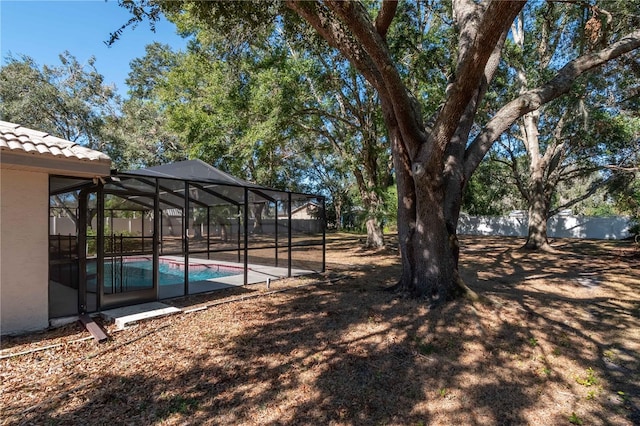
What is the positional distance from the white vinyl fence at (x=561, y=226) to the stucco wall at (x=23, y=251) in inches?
995

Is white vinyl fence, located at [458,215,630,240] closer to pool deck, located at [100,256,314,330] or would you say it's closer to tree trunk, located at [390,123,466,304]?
tree trunk, located at [390,123,466,304]

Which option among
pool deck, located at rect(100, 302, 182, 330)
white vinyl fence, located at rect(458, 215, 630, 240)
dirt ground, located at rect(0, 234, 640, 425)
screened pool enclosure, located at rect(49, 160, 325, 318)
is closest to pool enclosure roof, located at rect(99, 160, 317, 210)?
screened pool enclosure, located at rect(49, 160, 325, 318)

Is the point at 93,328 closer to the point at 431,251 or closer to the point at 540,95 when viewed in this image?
the point at 431,251

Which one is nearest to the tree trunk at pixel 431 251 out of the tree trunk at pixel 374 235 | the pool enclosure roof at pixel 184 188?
the pool enclosure roof at pixel 184 188

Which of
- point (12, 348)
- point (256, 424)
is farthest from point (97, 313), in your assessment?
Result: point (256, 424)

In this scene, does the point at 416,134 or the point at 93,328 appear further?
the point at 416,134

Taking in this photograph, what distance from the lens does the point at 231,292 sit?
6664mm

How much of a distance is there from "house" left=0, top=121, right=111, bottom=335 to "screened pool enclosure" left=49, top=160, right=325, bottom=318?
31 cm

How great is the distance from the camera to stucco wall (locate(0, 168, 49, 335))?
13.5 ft

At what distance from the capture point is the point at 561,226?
21.8m

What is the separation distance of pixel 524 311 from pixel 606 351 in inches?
45.2

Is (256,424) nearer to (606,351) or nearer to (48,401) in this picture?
(48,401)

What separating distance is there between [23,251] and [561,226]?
26099 mm

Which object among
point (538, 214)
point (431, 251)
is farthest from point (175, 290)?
point (538, 214)
